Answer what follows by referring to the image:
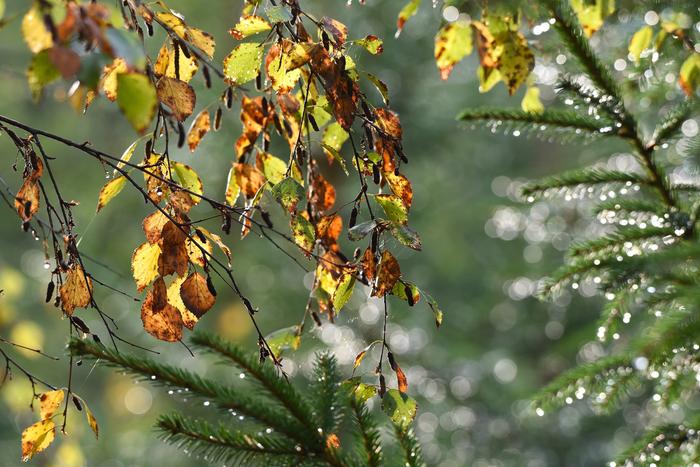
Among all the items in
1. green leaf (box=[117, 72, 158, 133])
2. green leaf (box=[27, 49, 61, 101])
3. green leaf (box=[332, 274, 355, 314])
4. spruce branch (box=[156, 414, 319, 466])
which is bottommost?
spruce branch (box=[156, 414, 319, 466])

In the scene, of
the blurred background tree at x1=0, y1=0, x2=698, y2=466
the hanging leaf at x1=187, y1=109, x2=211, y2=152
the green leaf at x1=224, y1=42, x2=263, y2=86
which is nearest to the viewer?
the green leaf at x1=224, y1=42, x2=263, y2=86

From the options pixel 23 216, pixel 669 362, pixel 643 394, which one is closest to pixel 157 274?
pixel 23 216

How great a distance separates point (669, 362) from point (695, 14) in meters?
0.75

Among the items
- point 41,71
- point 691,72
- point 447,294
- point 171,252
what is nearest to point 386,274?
point 171,252

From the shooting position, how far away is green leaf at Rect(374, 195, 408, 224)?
1.18 m

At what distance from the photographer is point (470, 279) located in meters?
5.38

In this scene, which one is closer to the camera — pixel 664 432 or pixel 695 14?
pixel 664 432

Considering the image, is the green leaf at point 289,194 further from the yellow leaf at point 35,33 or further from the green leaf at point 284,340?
the yellow leaf at point 35,33

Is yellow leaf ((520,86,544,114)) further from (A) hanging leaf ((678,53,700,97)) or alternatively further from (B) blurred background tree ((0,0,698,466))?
(B) blurred background tree ((0,0,698,466))

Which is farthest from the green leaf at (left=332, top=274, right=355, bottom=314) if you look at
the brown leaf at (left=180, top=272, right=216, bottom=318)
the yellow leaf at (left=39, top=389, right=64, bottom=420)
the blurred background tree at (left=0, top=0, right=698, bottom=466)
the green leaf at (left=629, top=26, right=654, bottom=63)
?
the blurred background tree at (left=0, top=0, right=698, bottom=466)

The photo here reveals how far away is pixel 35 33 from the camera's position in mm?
754

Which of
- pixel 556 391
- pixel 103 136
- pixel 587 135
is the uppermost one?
pixel 103 136

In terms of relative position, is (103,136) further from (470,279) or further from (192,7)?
(470,279)

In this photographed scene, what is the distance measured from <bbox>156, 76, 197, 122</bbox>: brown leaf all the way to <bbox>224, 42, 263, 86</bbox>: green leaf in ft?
0.34
